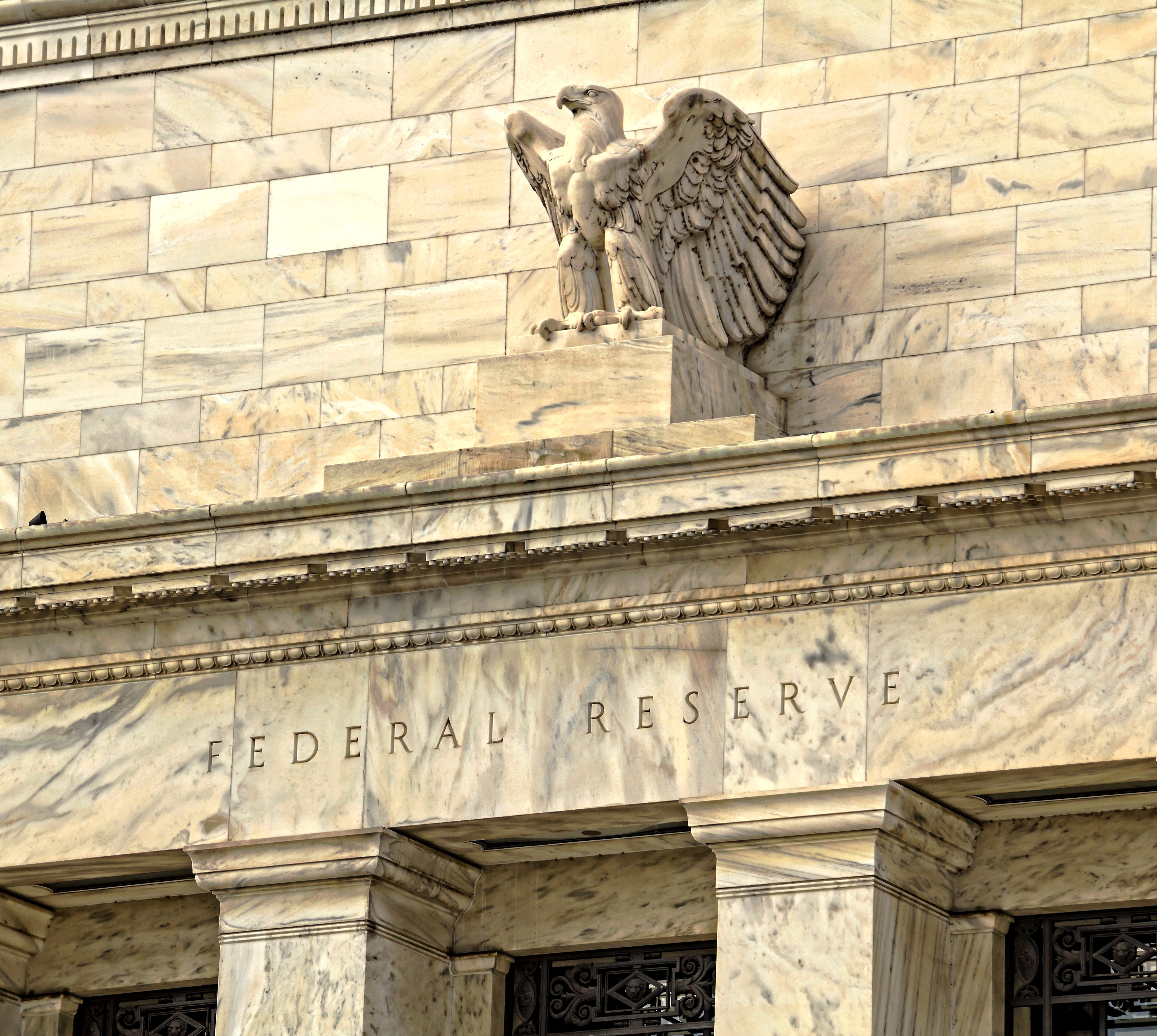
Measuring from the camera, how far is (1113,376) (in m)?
19.8

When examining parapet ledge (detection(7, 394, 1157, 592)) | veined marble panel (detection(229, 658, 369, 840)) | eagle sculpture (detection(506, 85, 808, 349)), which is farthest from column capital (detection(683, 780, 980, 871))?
eagle sculpture (detection(506, 85, 808, 349))

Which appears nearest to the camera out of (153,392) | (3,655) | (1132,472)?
(1132,472)

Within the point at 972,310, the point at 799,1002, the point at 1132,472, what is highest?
the point at 972,310

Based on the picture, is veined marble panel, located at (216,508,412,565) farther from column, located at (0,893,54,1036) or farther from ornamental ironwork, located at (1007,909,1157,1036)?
ornamental ironwork, located at (1007,909,1157,1036)

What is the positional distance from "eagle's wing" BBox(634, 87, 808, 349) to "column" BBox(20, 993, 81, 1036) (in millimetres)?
6086

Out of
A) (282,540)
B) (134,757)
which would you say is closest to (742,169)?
(282,540)

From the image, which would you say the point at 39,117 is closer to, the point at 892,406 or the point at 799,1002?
the point at 892,406

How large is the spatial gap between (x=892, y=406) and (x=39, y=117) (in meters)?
6.93

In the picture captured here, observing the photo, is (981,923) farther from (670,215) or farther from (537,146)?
(537,146)

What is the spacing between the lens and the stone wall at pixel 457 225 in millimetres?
20266

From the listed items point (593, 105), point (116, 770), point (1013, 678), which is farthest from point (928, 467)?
point (116, 770)

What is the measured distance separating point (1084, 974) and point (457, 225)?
6534 mm

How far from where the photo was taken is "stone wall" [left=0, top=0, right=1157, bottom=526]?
66.5 feet

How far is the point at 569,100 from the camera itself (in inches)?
813
